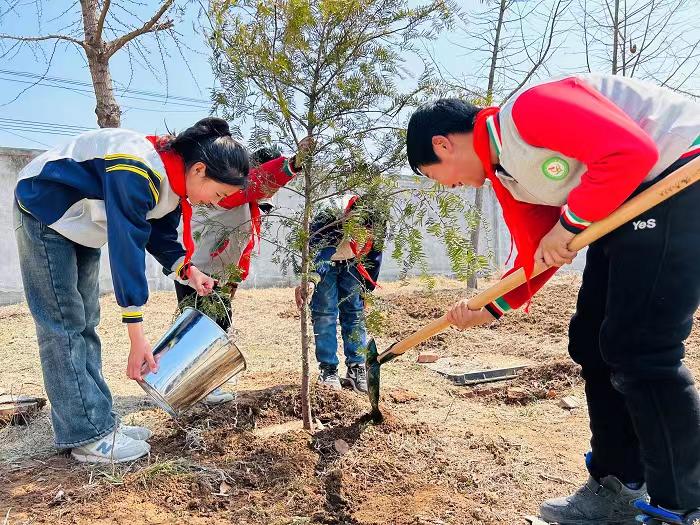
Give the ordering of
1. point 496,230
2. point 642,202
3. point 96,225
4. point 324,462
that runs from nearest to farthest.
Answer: point 642,202 → point 96,225 → point 324,462 → point 496,230

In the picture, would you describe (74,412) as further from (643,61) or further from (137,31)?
(643,61)

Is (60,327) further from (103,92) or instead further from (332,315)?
(103,92)

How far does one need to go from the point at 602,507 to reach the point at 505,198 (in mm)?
1202

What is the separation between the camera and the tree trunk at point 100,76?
476cm

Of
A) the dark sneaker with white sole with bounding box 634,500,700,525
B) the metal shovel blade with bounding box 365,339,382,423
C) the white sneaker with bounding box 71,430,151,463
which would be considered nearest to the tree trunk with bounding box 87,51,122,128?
the white sneaker with bounding box 71,430,151,463

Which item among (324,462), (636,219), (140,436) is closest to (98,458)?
(140,436)

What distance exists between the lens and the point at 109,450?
2.57 m

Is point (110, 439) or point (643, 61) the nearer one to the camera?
point (110, 439)

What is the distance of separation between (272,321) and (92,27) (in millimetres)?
3993

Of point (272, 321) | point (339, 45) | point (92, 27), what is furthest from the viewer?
point (272, 321)

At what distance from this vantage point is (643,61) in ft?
27.4

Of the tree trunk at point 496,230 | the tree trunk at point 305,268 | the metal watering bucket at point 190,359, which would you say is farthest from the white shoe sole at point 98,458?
the tree trunk at point 496,230

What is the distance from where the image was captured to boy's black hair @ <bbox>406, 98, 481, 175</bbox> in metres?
2.03

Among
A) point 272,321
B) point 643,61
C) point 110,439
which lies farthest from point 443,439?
point 643,61
